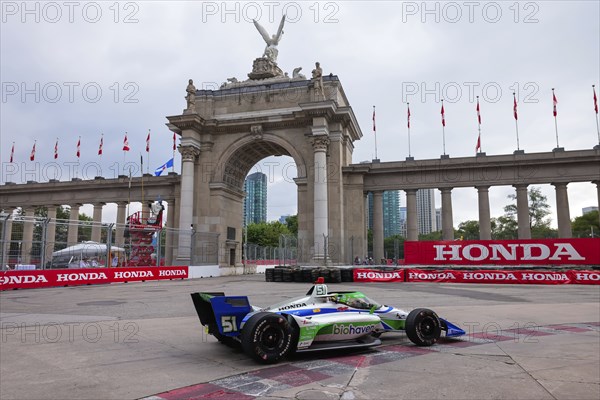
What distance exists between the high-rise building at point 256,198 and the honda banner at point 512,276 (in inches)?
4652

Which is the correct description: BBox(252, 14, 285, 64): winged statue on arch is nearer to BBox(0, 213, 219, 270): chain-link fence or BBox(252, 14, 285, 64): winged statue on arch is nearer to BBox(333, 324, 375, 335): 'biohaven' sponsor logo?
BBox(0, 213, 219, 270): chain-link fence

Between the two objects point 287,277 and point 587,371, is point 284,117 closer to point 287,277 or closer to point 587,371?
point 287,277

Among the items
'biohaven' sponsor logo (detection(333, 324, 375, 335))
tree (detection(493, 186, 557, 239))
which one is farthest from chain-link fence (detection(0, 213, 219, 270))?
tree (detection(493, 186, 557, 239))

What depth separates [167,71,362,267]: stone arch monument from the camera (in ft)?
121

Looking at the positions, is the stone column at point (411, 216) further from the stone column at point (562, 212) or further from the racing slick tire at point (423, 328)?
the racing slick tire at point (423, 328)

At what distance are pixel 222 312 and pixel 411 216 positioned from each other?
34.0 m

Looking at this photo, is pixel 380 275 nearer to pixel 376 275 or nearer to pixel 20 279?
pixel 376 275

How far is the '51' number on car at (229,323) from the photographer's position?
7223 millimetres

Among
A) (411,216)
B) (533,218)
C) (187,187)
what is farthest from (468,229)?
(187,187)

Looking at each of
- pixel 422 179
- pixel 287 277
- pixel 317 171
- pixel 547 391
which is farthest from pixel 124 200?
pixel 547 391

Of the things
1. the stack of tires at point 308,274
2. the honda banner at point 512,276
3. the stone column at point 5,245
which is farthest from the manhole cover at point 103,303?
the honda banner at point 512,276

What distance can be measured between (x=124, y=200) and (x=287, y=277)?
2733 centimetres

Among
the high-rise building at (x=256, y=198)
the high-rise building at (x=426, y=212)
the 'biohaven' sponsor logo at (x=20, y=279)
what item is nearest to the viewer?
the 'biohaven' sponsor logo at (x=20, y=279)

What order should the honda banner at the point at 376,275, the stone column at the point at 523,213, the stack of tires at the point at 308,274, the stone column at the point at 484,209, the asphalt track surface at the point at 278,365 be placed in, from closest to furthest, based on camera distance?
the asphalt track surface at the point at 278,365
the stack of tires at the point at 308,274
the honda banner at the point at 376,275
the stone column at the point at 523,213
the stone column at the point at 484,209
